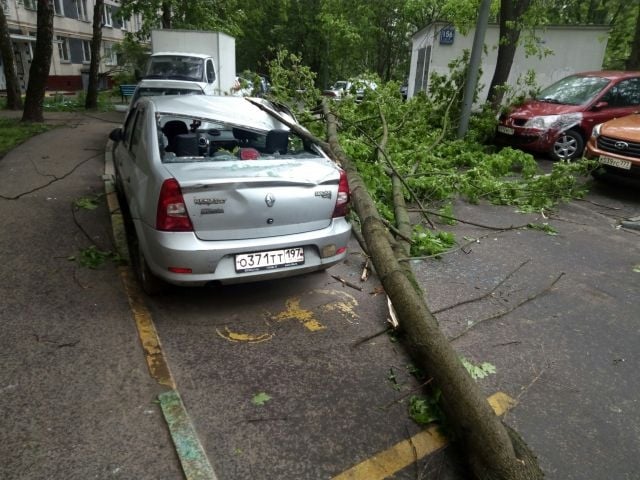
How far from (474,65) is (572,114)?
224 centimetres

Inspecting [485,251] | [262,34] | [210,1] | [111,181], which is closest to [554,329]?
[485,251]

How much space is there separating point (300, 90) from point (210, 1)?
53.9 feet

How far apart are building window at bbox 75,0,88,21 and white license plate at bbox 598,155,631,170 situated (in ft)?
115

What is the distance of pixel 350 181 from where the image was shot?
4789mm

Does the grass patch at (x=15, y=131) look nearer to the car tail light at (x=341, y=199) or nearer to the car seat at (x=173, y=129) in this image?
the car seat at (x=173, y=129)

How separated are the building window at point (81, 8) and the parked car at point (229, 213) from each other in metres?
34.8

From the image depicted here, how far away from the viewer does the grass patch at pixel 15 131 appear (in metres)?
10.3

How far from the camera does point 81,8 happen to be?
3309 centimetres

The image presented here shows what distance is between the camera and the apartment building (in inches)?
1012

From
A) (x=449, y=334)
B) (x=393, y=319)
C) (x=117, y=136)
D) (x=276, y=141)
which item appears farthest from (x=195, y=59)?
(x=449, y=334)

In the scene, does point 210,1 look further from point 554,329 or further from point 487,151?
point 554,329

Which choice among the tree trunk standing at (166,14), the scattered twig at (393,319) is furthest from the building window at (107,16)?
the scattered twig at (393,319)

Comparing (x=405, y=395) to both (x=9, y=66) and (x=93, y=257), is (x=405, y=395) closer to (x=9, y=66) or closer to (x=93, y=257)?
(x=93, y=257)

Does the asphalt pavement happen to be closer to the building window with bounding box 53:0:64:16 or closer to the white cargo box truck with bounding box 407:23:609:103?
the white cargo box truck with bounding box 407:23:609:103
